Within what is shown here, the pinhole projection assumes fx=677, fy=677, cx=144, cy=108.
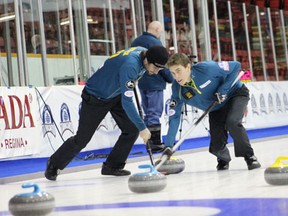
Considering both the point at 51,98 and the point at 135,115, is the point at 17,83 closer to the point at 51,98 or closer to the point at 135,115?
the point at 51,98

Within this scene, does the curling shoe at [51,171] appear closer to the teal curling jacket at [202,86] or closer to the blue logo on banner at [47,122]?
the teal curling jacket at [202,86]

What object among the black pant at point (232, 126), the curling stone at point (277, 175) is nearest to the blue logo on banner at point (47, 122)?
the black pant at point (232, 126)

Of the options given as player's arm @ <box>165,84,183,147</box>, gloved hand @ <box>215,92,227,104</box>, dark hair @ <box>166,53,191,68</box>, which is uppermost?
dark hair @ <box>166,53,191,68</box>

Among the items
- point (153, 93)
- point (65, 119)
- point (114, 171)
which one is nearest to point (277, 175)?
point (114, 171)

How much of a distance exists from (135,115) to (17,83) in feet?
16.0

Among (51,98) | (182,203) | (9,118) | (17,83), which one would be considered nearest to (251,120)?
(17,83)

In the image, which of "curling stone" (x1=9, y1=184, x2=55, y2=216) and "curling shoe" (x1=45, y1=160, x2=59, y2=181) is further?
"curling shoe" (x1=45, y1=160, x2=59, y2=181)

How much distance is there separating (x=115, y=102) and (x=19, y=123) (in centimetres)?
176

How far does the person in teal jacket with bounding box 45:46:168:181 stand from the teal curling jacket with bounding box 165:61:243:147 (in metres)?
0.34

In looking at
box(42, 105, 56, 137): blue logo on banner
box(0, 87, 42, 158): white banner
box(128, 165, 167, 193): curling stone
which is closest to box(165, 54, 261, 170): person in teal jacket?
box(128, 165, 167, 193): curling stone

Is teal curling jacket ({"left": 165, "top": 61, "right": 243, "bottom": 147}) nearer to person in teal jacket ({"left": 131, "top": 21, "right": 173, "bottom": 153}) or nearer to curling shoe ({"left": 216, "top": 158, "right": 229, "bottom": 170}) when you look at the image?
curling shoe ({"left": 216, "top": 158, "right": 229, "bottom": 170})

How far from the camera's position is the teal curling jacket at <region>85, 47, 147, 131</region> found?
16.6ft

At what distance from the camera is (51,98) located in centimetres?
774

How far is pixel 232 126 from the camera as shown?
552 cm
